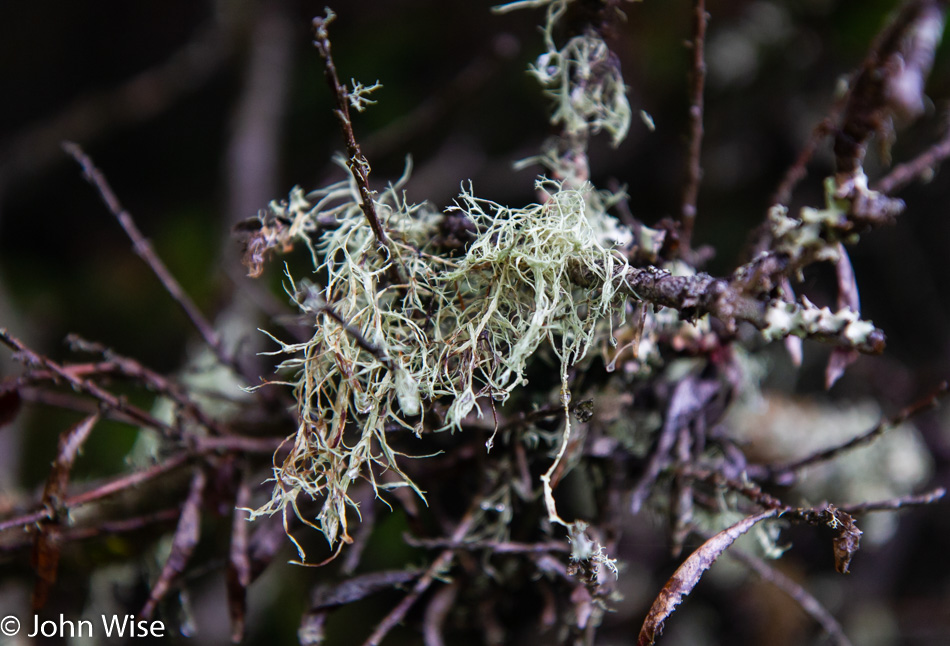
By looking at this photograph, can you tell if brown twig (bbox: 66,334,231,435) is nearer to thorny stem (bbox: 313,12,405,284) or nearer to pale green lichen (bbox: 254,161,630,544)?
pale green lichen (bbox: 254,161,630,544)

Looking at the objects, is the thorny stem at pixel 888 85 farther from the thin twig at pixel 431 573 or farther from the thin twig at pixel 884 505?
the thin twig at pixel 431 573

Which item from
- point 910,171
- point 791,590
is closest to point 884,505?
point 791,590

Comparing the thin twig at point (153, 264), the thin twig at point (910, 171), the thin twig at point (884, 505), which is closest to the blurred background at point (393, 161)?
the thin twig at point (153, 264)

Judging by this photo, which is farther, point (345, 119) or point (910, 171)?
point (910, 171)

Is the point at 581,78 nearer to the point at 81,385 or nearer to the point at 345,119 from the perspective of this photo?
the point at 345,119

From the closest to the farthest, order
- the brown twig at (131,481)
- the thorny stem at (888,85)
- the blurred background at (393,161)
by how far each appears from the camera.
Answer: the thorny stem at (888,85), the brown twig at (131,481), the blurred background at (393,161)
